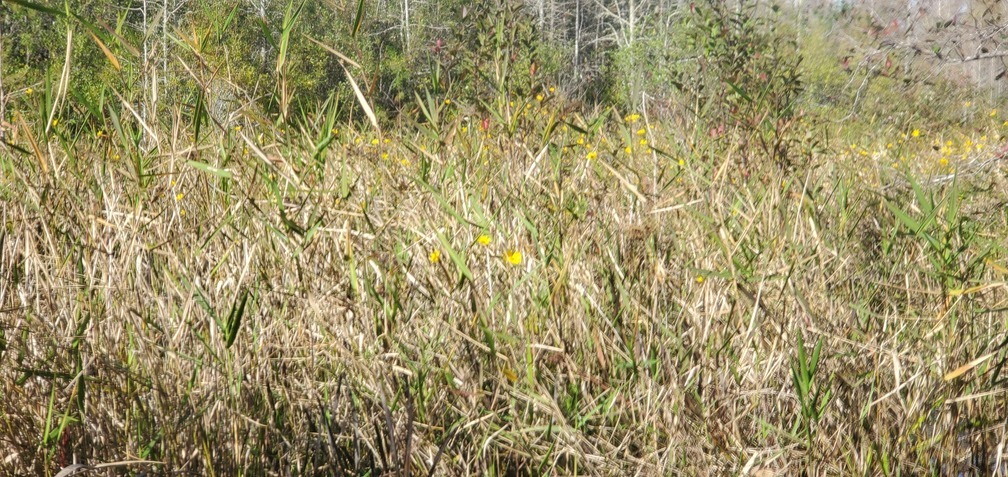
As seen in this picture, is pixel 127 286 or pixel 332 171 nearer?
pixel 127 286

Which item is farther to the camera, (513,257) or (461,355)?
(513,257)

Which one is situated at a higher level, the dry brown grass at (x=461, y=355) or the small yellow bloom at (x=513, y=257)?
the small yellow bloom at (x=513, y=257)

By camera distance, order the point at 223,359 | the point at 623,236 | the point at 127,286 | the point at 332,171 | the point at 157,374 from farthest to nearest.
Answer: the point at 332,171 → the point at 623,236 → the point at 127,286 → the point at 223,359 → the point at 157,374

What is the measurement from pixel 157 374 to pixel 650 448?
74 cm

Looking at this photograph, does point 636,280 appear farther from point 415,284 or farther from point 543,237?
point 415,284

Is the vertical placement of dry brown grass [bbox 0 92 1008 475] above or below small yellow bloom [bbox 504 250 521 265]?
below

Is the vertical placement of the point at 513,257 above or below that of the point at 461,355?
above

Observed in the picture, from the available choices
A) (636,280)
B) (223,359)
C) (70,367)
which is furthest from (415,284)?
(70,367)

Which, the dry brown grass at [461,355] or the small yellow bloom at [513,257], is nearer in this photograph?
the dry brown grass at [461,355]

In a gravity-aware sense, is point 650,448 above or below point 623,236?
below

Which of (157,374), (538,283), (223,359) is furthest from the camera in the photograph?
(538,283)

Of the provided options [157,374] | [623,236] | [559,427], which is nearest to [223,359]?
[157,374]

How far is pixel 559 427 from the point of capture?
4.28 feet

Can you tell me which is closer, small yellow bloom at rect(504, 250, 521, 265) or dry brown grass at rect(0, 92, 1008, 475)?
dry brown grass at rect(0, 92, 1008, 475)
